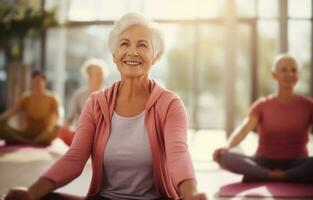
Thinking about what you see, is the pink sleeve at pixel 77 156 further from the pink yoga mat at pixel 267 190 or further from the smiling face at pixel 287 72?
the smiling face at pixel 287 72

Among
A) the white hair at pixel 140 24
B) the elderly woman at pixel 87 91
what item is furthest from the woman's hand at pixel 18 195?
the elderly woman at pixel 87 91

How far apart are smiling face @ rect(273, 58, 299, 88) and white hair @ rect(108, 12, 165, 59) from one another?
6.57 feet

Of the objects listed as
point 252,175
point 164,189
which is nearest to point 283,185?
point 252,175

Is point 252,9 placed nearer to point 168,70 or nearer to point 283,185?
point 168,70

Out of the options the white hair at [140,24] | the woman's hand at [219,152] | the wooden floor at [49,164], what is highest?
the white hair at [140,24]

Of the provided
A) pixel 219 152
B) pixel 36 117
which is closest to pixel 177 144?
pixel 219 152

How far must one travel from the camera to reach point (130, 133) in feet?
5.01

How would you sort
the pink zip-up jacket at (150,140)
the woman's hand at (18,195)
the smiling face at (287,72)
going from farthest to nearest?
the smiling face at (287,72), the pink zip-up jacket at (150,140), the woman's hand at (18,195)

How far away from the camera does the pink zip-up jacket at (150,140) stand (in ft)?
4.73

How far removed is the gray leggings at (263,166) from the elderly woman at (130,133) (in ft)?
6.78

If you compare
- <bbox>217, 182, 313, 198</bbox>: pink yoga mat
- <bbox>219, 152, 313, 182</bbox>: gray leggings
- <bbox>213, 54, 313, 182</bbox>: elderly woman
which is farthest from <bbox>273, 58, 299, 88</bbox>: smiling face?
<bbox>217, 182, 313, 198</bbox>: pink yoga mat

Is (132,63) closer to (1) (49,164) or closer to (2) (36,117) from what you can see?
(1) (49,164)

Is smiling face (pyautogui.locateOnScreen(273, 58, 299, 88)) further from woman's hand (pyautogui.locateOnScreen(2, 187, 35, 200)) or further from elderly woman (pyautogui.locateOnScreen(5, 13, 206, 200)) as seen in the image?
woman's hand (pyautogui.locateOnScreen(2, 187, 35, 200))

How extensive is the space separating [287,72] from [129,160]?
7.11ft
